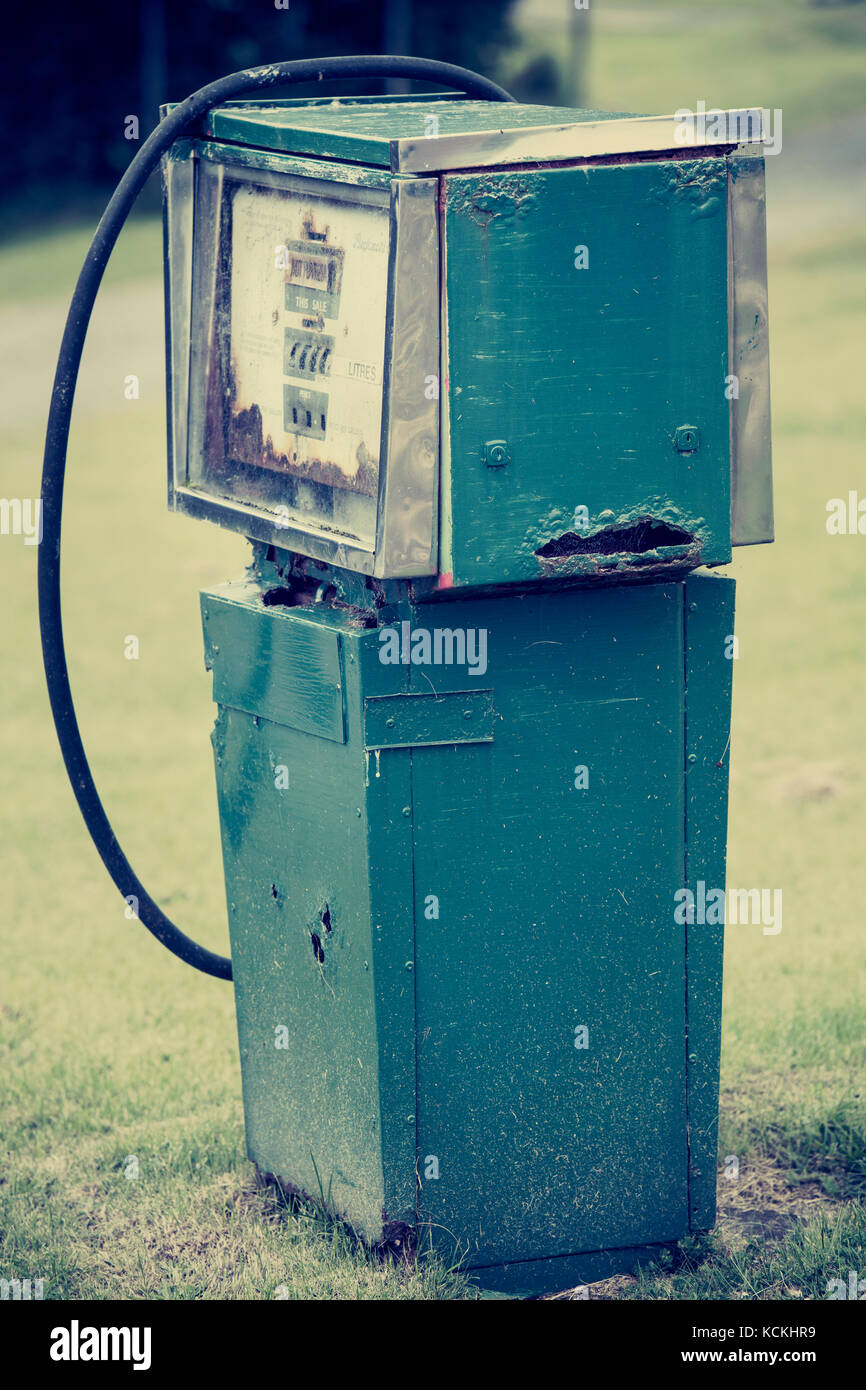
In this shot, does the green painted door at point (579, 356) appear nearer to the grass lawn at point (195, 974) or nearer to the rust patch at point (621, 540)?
the rust patch at point (621, 540)

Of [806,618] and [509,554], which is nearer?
[509,554]

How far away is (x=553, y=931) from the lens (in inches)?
122

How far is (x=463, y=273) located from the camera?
2.73m

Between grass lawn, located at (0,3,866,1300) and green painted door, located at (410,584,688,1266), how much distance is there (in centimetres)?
20

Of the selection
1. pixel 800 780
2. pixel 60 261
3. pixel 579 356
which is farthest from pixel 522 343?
pixel 60 261

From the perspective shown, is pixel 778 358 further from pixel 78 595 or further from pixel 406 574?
pixel 406 574

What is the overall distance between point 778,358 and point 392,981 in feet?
32.0

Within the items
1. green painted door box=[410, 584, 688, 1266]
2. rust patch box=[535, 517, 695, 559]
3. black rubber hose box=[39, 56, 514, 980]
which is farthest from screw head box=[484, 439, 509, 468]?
black rubber hose box=[39, 56, 514, 980]

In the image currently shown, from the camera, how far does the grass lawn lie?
332cm

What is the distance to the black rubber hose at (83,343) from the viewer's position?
3.04 metres

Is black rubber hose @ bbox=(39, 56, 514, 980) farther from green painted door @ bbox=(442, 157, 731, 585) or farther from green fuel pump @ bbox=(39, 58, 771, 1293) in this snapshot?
green painted door @ bbox=(442, 157, 731, 585)

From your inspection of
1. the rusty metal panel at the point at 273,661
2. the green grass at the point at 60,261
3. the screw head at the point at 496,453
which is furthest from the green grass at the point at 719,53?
the screw head at the point at 496,453

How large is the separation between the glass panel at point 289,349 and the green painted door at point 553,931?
0.32m
